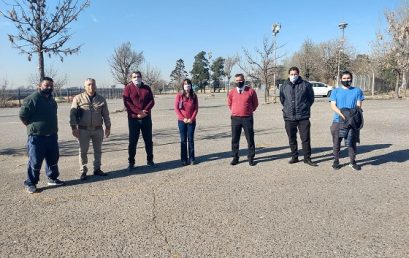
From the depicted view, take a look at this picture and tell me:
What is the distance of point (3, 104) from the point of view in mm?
37375

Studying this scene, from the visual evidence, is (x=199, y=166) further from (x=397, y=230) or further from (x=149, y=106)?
(x=397, y=230)

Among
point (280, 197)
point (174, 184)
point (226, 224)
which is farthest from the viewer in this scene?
point (174, 184)

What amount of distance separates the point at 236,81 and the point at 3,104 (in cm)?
3702

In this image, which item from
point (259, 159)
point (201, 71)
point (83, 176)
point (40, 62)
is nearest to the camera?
point (83, 176)

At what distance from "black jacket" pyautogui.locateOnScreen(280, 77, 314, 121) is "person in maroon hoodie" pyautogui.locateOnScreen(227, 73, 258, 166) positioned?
0.74m

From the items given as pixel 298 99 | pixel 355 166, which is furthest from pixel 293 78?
pixel 355 166

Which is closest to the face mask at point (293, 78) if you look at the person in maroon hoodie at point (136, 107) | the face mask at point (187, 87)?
the face mask at point (187, 87)

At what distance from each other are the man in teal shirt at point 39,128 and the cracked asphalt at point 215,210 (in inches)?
15.7

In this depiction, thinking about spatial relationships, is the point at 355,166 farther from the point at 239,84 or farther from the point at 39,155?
the point at 39,155

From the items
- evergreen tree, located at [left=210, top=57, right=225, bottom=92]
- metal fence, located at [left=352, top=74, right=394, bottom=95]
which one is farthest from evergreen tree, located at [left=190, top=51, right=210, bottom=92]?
metal fence, located at [left=352, top=74, right=394, bottom=95]

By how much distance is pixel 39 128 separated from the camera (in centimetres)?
585

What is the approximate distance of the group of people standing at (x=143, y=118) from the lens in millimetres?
5891

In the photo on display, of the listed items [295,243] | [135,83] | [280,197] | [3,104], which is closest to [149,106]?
[135,83]

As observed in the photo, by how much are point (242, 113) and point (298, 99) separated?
1.19 meters
